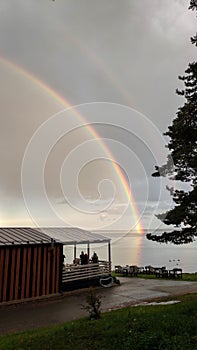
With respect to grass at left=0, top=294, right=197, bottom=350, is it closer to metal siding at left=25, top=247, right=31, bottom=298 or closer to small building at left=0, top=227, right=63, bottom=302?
small building at left=0, top=227, right=63, bottom=302

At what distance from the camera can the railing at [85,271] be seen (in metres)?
16.9

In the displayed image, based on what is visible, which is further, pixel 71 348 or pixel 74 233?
pixel 74 233

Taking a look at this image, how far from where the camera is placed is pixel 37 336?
26.0 ft

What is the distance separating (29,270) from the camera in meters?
15.1

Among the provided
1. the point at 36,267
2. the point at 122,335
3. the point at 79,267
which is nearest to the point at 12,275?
the point at 36,267

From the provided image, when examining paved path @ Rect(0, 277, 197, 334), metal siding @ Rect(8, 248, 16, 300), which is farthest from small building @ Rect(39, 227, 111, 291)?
metal siding @ Rect(8, 248, 16, 300)

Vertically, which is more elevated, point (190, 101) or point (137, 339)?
point (190, 101)

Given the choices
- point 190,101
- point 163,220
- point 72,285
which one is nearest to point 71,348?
point 163,220

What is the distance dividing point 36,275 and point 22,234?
2.46 metres

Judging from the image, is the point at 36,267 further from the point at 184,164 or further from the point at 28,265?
the point at 184,164

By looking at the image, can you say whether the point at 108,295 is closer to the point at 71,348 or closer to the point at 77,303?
the point at 77,303

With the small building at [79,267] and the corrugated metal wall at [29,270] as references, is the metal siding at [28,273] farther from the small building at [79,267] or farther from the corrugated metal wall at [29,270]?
the small building at [79,267]

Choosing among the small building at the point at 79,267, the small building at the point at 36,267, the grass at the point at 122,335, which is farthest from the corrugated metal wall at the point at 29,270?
the grass at the point at 122,335

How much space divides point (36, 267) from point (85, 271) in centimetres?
377
